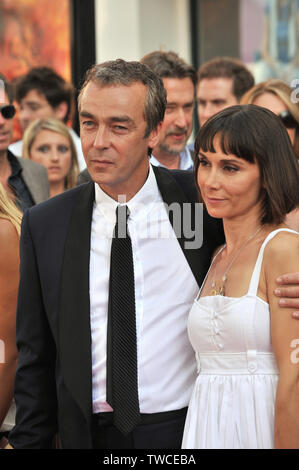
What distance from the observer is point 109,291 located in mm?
2541

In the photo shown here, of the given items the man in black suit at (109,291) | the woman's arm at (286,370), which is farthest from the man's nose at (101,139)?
the woman's arm at (286,370)

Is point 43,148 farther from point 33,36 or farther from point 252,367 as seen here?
point 252,367

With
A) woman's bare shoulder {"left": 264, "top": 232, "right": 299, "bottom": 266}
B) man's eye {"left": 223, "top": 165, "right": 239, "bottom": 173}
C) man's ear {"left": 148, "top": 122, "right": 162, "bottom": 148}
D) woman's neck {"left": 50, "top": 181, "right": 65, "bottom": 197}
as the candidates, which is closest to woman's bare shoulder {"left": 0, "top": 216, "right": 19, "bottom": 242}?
man's ear {"left": 148, "top": 122, "right": 162, "bottom": 148}

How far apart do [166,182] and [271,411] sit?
0.88 metres

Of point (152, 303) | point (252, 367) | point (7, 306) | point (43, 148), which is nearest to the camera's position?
point (252, 367)

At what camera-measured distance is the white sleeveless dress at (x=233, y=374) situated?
7.56 ft

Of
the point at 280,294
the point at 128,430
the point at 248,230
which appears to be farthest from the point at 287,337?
the point at 128,430

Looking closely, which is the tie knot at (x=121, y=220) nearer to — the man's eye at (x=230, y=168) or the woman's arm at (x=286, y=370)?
the man's eye at (x=230, y=168)

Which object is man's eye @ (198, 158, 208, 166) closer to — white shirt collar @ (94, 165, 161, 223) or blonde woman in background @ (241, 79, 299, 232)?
white shirt collar @ (94, 165, 161, 223)

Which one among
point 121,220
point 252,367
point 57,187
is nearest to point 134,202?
point 121,220

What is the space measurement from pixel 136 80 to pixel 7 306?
926 millimetres

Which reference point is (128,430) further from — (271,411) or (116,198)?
(116,198)

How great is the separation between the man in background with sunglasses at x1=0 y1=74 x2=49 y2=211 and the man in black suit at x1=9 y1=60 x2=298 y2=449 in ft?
4.61

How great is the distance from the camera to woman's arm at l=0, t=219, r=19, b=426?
9.36 ft
